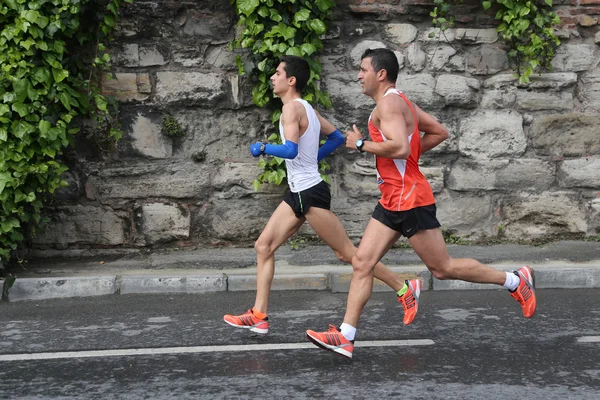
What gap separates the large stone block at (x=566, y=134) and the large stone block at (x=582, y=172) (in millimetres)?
75

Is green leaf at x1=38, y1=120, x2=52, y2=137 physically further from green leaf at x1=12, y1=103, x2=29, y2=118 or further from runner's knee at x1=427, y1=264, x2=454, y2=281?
runner's knee at x1=427, y1=264, x2=454, y2=281

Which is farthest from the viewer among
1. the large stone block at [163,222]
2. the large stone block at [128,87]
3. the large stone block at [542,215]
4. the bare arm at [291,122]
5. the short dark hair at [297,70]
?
the large stone block at [542,215]

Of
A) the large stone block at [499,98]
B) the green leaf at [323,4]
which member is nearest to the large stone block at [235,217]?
the green leaf at [323,4]

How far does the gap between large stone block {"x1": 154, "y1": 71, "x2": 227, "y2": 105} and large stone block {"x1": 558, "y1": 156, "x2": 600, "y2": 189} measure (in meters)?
3.33

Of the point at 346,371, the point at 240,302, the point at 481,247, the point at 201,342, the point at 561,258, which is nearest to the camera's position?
the point at 346,371

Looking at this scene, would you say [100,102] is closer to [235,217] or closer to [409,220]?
[235,217]

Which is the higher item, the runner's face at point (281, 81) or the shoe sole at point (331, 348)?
the runner's face at point (281, 81)

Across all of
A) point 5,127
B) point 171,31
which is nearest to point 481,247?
point 171,31

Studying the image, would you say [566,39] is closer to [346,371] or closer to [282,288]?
[282,288]

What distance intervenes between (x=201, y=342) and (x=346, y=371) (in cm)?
116

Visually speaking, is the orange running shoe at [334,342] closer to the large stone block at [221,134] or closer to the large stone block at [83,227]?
the large stone block at [221,134]

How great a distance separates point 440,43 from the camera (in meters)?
8.75

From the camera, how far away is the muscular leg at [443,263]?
213 inches

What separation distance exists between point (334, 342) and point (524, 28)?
4511 mm
